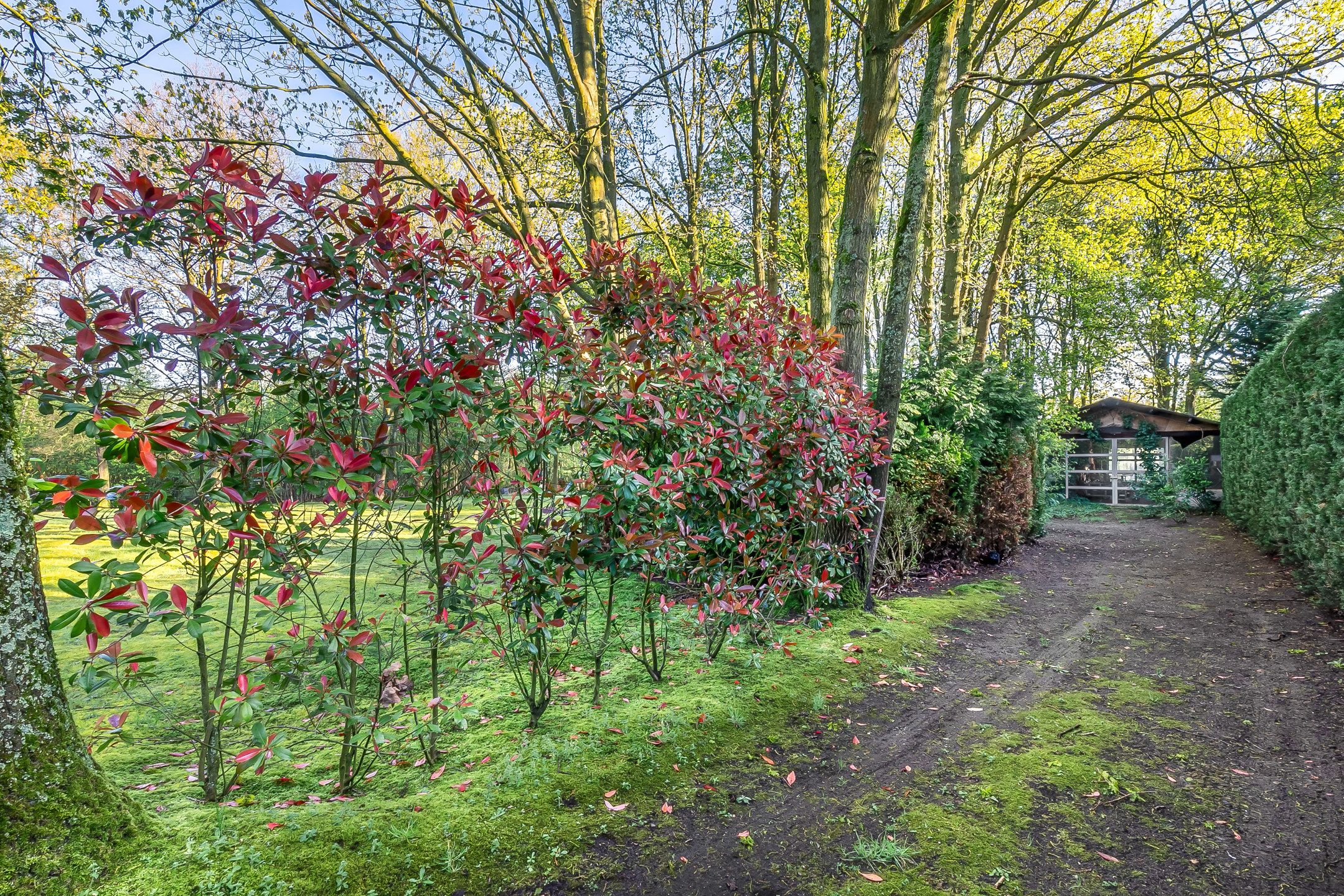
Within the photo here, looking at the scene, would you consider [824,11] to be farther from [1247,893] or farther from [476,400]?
[1247,893]

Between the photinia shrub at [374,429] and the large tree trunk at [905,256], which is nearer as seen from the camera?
the photinia shrub at [374,429]

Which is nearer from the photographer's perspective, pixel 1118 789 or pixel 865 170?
pixel 1118 789

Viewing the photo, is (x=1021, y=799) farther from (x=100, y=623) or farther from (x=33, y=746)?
(x=33, y=746)

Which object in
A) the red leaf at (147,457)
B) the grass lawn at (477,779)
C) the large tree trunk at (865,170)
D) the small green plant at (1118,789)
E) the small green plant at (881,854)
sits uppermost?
the large tree trunk at (865,170)

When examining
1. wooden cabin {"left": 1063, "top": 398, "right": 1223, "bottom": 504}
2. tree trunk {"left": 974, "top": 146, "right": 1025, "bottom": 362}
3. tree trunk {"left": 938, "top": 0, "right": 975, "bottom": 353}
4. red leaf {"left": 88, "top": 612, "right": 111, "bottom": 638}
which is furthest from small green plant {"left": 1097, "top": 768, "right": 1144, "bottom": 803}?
wooden cabin {"left": 1063, "top": 398, "right": 1223, "bottom": 504}

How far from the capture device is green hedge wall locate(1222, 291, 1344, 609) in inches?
203

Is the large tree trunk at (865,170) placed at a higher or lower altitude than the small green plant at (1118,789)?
higher

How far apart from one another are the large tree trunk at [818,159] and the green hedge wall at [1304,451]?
15.0 ft

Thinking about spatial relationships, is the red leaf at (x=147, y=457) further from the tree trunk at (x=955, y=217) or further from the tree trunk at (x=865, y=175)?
the tree trunk at (x=955, y=217)

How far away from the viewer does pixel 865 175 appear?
17.6 ft

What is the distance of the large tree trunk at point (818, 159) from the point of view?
5910mm

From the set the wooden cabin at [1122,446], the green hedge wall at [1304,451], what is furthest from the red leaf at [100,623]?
the wooden cabin at [1122,446]

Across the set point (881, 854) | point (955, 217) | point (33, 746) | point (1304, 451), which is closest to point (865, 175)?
point (881, 854)

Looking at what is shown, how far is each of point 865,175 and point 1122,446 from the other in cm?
1847
